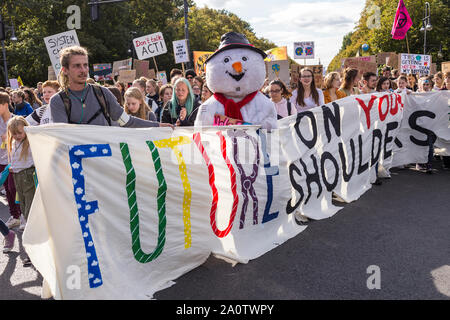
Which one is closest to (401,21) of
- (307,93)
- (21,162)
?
(307,93)

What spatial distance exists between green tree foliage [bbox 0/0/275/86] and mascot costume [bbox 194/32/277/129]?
984 inches

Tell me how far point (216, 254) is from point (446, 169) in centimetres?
570

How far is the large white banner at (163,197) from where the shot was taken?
112 inches

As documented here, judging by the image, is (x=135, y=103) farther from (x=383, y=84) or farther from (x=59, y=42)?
(x=59, y=42)

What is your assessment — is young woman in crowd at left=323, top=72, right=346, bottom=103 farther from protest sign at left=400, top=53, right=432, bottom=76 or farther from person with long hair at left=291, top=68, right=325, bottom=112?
protest sign at left=400, top=53, right=432, bottom=76

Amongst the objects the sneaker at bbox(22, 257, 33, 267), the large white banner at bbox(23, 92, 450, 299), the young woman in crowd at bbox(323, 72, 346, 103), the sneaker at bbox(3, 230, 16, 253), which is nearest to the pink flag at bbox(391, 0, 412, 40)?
the young woman in crowd at bbox(323, 72, 346, 103)

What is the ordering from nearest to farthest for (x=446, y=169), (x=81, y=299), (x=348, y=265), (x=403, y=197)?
(x=81, y=299)
(x=348, y=265)
(x=403, y=197)
(x=446, y=169)

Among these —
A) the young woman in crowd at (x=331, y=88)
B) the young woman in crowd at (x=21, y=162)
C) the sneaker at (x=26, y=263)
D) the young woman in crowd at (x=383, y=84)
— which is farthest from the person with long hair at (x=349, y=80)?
the sneaker at (x=26, y=263)

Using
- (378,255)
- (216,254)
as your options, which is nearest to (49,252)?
(216,254)

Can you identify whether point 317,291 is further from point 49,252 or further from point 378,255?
point 49,252

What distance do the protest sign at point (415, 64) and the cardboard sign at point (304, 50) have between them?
2863 mm

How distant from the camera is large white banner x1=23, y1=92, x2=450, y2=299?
285cm

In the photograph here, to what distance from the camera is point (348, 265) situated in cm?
377

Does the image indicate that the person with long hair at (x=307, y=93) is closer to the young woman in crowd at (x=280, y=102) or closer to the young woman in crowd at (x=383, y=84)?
the young woman in crowd at (x=280, y=102)
